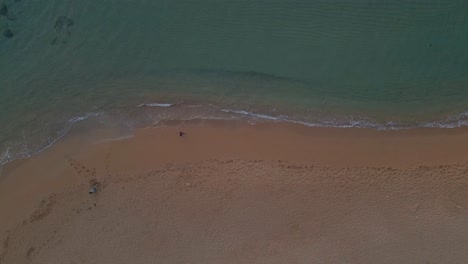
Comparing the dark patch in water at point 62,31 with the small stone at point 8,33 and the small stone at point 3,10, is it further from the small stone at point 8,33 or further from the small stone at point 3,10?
the small stone at point 3,10

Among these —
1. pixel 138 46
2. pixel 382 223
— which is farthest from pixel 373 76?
pixel 138 46

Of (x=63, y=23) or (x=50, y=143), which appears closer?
(x=50, y=143)

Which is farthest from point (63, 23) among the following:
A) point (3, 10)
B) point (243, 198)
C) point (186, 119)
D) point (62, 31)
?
point (243, 198)

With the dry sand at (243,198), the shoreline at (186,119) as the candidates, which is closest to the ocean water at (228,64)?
the shoreline at (186,119)

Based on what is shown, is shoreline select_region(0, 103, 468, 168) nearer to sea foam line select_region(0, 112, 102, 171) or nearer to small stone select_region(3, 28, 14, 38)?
sea foam line select_region(0, 112, 102, 171)

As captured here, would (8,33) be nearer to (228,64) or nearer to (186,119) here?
(186,119)
